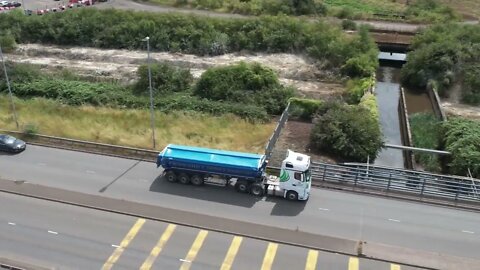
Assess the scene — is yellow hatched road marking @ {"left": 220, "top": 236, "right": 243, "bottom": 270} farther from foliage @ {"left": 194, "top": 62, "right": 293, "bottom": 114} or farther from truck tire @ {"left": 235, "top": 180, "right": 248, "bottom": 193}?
foliage @ {"left": 194, "top": 62, "right": 293, "bottom": 114}

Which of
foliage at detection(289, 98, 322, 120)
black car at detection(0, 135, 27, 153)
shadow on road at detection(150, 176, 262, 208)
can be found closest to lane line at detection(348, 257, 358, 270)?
shadow on road at detection(150, 176, 262, 208)

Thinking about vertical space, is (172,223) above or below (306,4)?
below

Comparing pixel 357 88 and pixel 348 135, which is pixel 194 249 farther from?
pixel 357 88

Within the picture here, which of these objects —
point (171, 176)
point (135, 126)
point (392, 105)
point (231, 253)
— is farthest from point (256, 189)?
point (392, 105)

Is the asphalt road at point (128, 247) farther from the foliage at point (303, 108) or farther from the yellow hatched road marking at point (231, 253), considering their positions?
the foliage at point (303, 108)

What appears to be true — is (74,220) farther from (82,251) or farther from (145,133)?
(145,133)

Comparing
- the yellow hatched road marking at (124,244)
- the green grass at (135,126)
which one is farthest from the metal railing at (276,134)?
the yellow hatched road marking at (124,244)

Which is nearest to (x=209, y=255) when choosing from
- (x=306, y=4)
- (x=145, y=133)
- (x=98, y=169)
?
(x=98, y=169)
